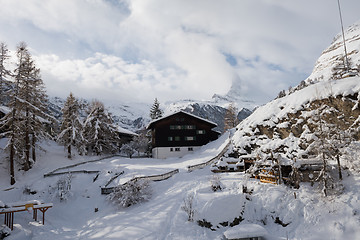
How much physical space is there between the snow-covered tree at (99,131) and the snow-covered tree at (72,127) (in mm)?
1802

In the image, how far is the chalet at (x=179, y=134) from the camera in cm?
4147

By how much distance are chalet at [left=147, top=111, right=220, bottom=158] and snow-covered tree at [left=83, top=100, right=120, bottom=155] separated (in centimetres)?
873

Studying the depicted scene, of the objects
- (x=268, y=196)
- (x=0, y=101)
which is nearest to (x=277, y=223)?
(x=268, y=196)

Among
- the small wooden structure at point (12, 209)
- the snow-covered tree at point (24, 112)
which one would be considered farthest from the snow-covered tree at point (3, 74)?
the small wooden structure at point (12, 209)

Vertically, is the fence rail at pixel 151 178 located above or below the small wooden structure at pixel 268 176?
below

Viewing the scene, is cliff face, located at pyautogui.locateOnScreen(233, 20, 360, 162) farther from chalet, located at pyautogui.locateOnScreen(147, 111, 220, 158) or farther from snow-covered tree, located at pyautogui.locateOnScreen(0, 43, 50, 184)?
snow-covered tree, located at pyautogui.locateOnScreen(0, 43, 50, 184)

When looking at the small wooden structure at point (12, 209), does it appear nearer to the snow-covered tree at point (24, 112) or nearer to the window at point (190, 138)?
the snow-covered tree at point (24, 112)

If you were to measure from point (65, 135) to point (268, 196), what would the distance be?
3423 centimetres

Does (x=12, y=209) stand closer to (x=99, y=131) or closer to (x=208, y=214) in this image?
(x=208, y=214)

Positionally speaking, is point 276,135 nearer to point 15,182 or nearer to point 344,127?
point 344,127

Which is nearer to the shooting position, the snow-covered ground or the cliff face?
the snow-covered ground

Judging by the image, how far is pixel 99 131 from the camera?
3981 cm

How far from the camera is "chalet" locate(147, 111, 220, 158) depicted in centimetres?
4147

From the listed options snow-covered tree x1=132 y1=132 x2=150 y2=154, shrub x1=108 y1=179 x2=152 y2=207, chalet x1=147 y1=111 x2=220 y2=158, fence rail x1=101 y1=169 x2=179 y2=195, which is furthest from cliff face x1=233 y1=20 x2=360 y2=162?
snow-covered tree x1=132 y1=132 x2=150 y2=154
